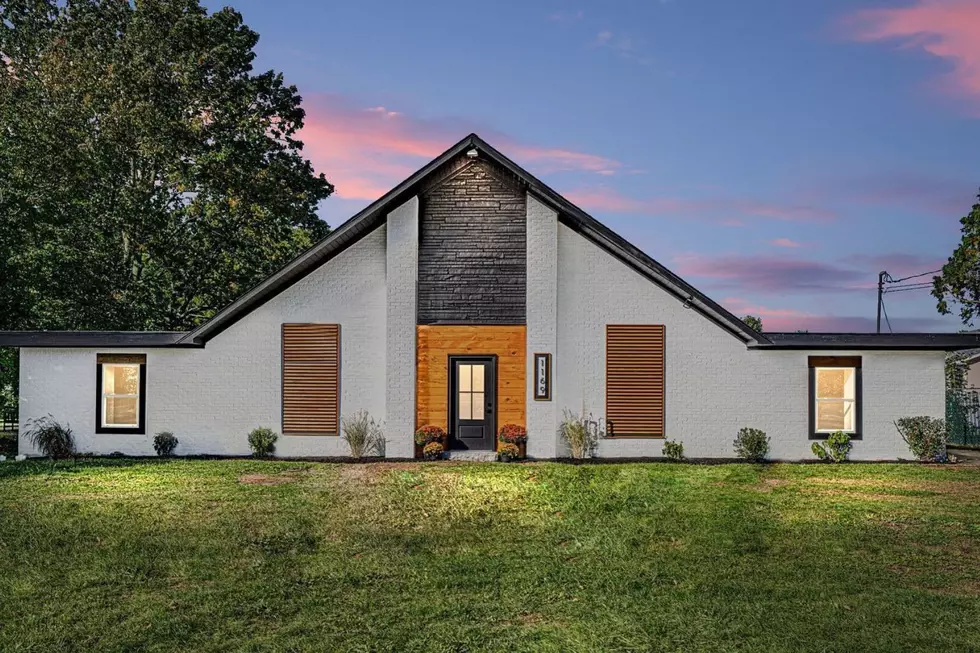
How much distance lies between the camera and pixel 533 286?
18.0 metres

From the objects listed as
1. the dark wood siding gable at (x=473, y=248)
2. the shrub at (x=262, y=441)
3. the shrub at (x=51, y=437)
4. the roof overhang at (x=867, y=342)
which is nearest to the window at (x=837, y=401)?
the roof overhang at (x=867, y=342)

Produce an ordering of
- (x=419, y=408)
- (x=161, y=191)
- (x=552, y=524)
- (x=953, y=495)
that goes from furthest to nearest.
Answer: (x=161, y=191) < (x=419, y=408) < (x=953, y=495) < (x=552, y=524)

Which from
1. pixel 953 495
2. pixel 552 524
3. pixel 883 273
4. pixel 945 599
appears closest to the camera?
pixel 945 599

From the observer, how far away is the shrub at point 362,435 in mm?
17812

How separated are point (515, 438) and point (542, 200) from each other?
5.62m

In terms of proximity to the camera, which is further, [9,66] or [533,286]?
[9,66]

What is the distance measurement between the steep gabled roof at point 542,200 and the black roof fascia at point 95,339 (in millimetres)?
487

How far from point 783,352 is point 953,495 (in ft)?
17.4

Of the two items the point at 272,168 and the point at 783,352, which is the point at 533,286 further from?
the point at 272,168

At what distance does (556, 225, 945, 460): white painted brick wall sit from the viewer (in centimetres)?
1798

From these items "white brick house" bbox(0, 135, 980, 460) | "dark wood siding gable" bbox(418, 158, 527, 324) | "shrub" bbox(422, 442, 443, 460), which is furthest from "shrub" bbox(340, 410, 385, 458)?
"dark wood siding gable" bbox(418, 158, 527, 324)

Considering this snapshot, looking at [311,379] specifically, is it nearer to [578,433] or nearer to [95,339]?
[95,339]

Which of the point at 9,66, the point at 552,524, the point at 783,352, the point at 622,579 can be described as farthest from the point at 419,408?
the point at 9,66

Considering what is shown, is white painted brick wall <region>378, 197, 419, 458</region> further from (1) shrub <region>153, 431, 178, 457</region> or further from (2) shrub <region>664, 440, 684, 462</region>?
(2) shrub <region>664, 440, 684, 462</region>
